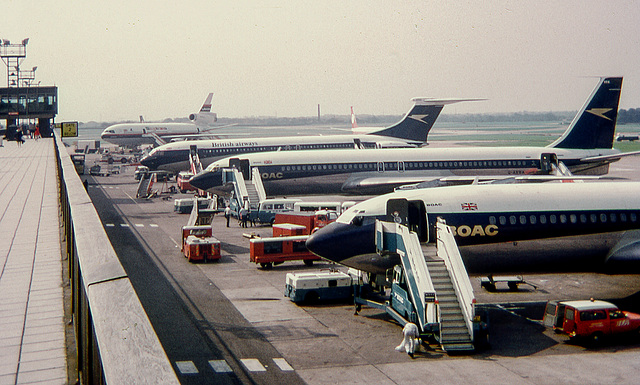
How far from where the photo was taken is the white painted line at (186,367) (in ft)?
68.4

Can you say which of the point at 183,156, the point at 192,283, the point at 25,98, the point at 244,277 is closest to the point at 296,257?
the point at 244,277

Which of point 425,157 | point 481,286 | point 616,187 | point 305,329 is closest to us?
point 305,329

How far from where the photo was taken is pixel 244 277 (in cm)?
3506

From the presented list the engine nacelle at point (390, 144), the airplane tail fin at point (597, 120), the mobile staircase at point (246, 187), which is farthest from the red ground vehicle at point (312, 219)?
the engine nacelle at point (390, 144)

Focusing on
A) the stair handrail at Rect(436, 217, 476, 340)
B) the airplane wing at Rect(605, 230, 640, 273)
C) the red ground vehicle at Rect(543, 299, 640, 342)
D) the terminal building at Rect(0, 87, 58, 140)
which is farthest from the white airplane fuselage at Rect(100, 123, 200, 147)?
the red ground vehicle at Rect(543, 299, 640, 342)

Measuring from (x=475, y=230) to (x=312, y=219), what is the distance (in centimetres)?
1948

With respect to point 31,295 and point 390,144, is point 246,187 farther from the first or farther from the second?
point 31,295

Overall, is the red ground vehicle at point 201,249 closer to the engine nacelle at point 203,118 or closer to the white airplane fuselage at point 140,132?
the white airplane fuselage at point 140,132

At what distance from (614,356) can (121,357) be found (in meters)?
21.9

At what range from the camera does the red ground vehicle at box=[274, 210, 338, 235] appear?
149ft

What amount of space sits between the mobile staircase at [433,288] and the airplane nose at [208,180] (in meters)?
31.2

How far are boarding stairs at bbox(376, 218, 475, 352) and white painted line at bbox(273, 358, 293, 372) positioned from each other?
5.30 metres

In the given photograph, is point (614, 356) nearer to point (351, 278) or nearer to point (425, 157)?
point (351, 278)

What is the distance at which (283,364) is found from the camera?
21844 millimetres
